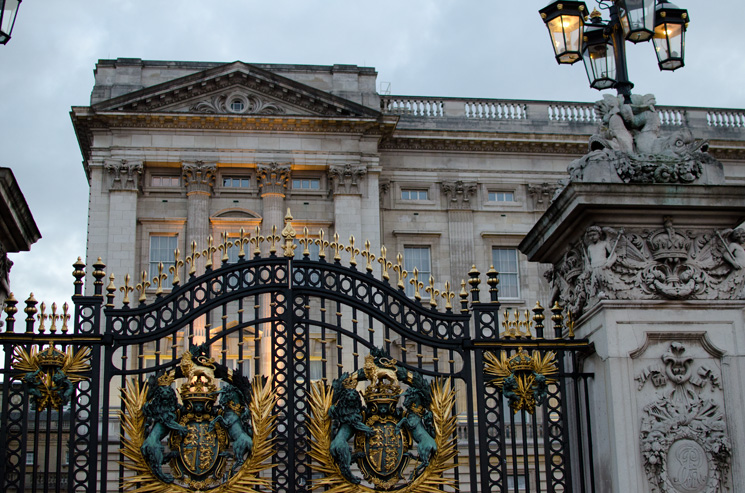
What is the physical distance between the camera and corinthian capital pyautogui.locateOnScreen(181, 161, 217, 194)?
1421 inches

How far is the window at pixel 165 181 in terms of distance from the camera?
36.5 m

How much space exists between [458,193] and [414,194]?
165cm

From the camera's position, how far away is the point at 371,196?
36875mm

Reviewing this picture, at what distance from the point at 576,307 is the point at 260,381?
3.44 metres

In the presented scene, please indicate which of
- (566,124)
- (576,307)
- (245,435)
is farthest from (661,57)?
(566,124)

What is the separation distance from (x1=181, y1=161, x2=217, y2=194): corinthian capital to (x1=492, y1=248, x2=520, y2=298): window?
34.3 ft

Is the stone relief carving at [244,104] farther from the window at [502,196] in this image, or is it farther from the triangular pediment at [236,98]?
the window at [502,196]

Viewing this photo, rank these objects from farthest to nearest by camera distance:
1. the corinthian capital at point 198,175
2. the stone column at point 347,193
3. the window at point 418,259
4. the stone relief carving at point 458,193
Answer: the stone relief carving at point 458,193 < the window at point 418,259 < the stone column at point 347,193 < the corinthian capital at point 198,175

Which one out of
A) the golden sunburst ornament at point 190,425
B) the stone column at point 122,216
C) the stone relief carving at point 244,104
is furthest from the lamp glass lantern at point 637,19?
the stone relief carving at point 244,104

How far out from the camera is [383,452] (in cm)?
1043

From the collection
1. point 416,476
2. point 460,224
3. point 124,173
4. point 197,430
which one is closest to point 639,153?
point 416,476

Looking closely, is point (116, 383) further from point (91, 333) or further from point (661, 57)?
point (661, 57)

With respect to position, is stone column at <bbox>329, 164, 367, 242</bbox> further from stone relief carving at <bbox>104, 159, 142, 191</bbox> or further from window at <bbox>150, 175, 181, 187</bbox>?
stone relief carving at <bbox>104, 159, 142, 191</bbox>

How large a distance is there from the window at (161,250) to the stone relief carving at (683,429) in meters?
25.8
